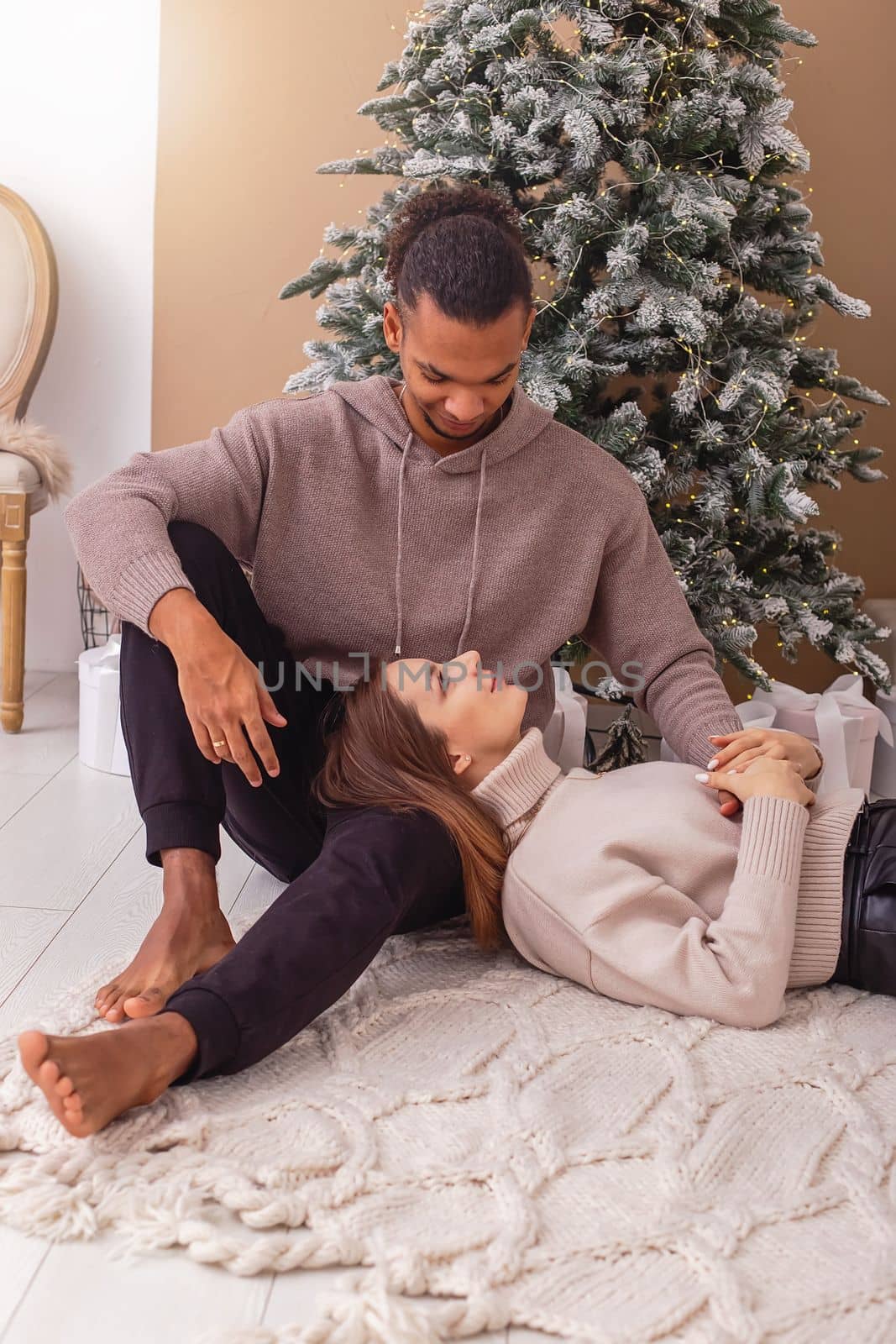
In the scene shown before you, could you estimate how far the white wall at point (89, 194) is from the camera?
107 inches

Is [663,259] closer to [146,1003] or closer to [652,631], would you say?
[652,631]

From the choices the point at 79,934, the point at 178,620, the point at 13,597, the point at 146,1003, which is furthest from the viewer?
the point at 13,597

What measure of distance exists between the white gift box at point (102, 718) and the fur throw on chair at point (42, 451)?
A: 1.28 ft

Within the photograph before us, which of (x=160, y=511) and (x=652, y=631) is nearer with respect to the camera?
(x=160, y=511)

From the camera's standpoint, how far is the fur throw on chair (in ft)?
7.82

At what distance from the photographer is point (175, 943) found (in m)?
1.28

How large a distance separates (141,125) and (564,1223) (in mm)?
2579

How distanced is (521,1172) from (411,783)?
501mm

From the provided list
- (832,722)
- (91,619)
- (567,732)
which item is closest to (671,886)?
(567,732)

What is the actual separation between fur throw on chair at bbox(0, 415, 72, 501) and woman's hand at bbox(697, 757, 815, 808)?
157cm

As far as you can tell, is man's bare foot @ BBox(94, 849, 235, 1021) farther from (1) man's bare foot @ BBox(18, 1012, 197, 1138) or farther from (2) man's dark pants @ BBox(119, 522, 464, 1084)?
(1) man's bare foot @ BBox(18, 1012, 197, 1138)

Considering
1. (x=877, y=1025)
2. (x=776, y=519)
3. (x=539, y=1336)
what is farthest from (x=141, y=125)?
(x=539, y=1336)

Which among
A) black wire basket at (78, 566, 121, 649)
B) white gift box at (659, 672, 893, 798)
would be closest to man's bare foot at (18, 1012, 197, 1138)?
white gift box at (659, 672, 893, 798)

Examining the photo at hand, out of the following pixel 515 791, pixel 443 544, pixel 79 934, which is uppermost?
pixel 443 544
